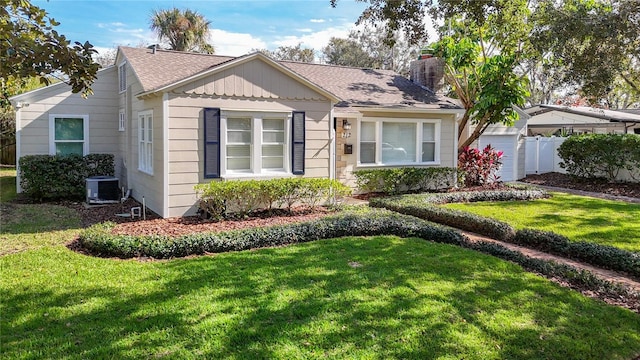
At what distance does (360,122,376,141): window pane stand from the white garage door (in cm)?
599

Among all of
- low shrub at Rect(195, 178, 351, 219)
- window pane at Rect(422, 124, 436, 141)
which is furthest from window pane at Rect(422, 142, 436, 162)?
low shrub at Rect(195, 178, 351, 219)

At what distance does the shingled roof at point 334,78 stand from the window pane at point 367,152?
1.19 m

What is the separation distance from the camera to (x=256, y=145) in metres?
9.79

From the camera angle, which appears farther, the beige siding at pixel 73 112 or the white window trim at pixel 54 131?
the white window trim at pixel 54 131

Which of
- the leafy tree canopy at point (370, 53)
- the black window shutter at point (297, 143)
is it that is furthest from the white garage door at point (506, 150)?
the leafy tree canopy at point (370, 53)

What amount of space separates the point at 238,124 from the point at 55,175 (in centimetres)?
543

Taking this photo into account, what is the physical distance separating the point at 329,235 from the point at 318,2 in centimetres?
583

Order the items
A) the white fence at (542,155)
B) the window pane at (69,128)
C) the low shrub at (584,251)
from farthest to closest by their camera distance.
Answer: the white fence at (542,155) < the window pane at (69,128) < the low shrub at (584,251)

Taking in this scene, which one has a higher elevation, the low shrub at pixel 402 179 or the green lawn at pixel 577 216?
the low shrub at pixel 402 179

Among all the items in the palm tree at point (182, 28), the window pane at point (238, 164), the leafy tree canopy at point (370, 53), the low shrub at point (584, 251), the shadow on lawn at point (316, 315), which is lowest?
the shadow on lawn at point (316, 315)

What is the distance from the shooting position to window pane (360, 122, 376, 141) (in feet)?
42.6

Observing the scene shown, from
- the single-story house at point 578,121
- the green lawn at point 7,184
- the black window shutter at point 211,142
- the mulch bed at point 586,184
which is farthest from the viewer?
the single-story house at point 578,121

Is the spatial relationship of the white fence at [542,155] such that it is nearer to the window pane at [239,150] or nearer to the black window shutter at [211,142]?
the window pane at [239,150]

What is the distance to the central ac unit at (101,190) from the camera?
11023 mm
